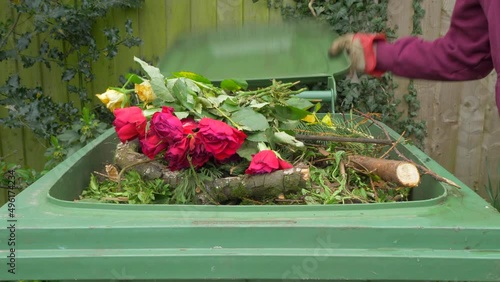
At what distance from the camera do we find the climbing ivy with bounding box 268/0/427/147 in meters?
2.82

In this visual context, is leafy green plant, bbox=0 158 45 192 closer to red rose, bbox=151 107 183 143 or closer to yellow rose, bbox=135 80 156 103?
yellow rose, bbox=135 80 156 103

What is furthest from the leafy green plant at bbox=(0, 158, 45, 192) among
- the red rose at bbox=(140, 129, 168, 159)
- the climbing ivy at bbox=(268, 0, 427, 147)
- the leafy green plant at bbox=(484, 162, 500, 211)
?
the leafy green plant at bbox=(484, 162, 500, 211)

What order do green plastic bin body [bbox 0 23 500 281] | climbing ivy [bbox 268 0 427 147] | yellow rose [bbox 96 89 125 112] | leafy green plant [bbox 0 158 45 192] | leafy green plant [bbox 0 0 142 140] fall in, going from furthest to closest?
climbing ivy [bbox 268 0 427 147] < leafy green plant [bbox 0 0 142 140] < leafy green plant [bbox 0 158 45 192] < yellow rose [bbox 96 89 125 112] < green plastic bin body [bbox 0 23 500 281]

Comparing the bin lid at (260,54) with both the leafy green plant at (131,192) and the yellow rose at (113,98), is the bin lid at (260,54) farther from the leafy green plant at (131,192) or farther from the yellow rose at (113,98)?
the leafy green plant at (131,192)

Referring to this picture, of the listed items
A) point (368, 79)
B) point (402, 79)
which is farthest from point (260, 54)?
point (402, 79)

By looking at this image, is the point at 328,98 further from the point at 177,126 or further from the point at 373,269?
the point at 373,269

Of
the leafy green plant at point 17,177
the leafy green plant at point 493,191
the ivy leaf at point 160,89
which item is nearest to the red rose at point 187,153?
the ivy leaf at point 160,89

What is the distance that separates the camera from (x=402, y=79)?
2.94 metres

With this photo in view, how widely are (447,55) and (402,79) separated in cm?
156

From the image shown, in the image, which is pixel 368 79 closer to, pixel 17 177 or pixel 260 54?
pixel 260 54

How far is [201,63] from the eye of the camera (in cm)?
199

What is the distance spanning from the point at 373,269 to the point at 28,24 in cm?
274

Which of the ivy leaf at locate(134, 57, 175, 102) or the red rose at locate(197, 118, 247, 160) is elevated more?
the ivy leaf at locate(134, 57, 175, 102)

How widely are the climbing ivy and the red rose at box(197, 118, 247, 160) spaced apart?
1766mm
